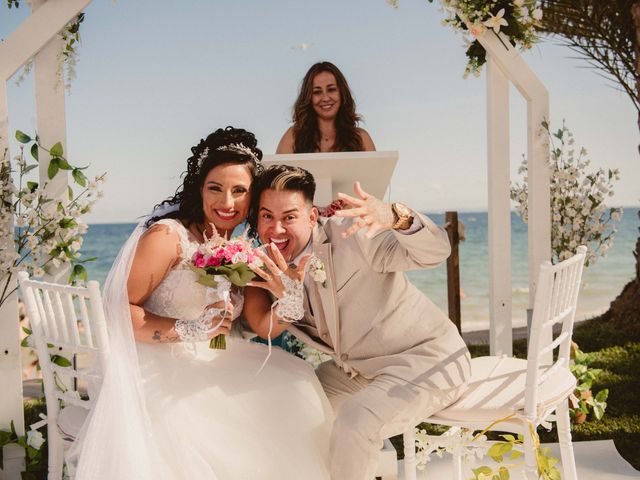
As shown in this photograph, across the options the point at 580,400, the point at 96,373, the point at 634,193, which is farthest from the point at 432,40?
the point at 96,373

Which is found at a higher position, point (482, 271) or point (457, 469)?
point (457, 469)

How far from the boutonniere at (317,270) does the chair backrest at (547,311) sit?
31.1 inches

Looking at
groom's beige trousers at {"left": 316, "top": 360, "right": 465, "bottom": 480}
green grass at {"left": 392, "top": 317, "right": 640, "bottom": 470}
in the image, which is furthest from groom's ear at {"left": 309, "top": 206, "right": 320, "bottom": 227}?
green grass at {"left": 392, "top": 317, "right": 640, "bottom": 470}

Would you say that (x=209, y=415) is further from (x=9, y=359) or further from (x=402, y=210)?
(x=9, y=359)

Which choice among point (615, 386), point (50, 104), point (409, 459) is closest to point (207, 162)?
point (50, 104)

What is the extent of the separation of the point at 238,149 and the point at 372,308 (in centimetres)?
85

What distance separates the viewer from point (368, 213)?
2.54 m

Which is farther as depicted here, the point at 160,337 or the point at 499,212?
the point at 499,212

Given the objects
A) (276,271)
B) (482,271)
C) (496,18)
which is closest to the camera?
(276,271)

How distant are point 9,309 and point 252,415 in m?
1.59

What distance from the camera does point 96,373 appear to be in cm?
266

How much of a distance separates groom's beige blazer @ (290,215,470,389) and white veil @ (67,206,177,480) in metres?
0.74

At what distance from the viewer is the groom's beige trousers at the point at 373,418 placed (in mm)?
2561

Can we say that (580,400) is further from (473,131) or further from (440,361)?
(473,131)
